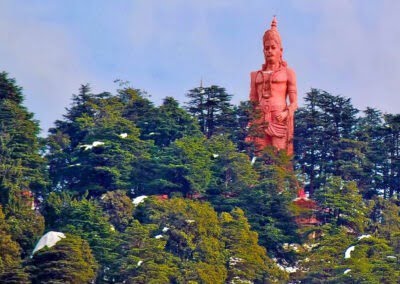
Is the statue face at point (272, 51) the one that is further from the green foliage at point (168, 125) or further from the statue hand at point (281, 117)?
the green foliage at point (168, 125)

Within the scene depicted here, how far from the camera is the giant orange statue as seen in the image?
59.3 m

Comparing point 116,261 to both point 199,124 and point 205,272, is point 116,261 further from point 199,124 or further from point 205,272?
point 199,124

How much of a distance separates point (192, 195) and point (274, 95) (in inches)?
211

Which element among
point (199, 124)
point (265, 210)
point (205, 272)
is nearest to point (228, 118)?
point (199, 124)

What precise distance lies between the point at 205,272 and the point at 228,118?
9.87 metres

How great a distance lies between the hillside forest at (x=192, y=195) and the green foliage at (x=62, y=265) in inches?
1.2

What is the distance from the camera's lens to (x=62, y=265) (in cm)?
4838

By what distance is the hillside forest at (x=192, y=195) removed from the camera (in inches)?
1971

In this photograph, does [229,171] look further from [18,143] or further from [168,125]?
[18,143]

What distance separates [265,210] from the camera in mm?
54719

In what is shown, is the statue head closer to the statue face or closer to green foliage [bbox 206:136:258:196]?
the statue face

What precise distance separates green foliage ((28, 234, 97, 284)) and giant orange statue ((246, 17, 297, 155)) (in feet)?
37.1

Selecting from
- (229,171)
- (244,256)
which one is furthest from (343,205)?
(244,256)

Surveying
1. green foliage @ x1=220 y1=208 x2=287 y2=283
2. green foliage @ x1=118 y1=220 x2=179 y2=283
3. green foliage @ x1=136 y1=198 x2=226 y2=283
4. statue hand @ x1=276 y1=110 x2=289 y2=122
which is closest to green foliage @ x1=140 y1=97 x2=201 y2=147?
statue hand @ x1=276 y1=110 x2=289 y2=122
